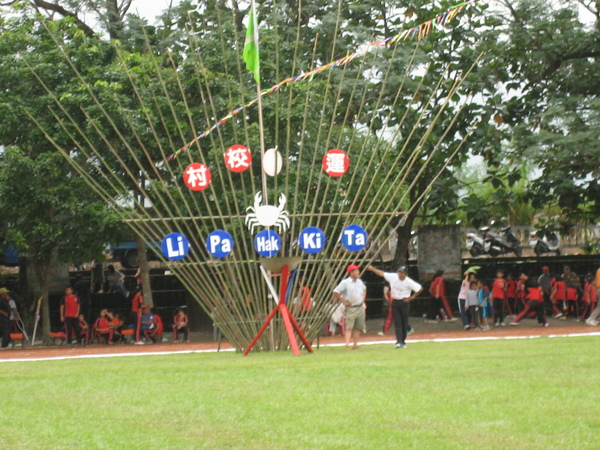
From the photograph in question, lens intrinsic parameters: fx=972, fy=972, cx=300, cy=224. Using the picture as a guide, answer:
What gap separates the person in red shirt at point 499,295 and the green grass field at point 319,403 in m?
8.98

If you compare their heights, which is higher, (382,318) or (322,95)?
(322,95)

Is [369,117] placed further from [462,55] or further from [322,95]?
[462,55]

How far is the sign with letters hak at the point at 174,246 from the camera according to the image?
47.8ft

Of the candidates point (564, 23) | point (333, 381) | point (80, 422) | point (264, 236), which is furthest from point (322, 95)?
point (80, 422)

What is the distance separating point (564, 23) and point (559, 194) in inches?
150

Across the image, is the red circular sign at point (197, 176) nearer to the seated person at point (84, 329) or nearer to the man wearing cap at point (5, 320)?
the man wearing cap at point (5, 320)

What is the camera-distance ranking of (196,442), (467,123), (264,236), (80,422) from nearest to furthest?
(196,442) < (80,422) < (264,236) < (467,123)

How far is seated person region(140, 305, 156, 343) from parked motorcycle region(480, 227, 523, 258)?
12713mm

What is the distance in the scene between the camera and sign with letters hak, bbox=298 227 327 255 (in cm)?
1465

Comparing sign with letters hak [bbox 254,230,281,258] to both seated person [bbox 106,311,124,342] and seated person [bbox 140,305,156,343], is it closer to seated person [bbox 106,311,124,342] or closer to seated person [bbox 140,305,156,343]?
seated person [bbox 140,305,156,343]

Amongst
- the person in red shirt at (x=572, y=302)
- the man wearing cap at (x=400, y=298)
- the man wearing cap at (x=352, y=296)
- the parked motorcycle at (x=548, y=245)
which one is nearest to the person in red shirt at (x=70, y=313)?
the man wearing cap at (x=352, y=296)

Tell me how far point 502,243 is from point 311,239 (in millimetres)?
18027

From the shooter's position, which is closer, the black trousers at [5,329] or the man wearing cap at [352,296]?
the man wearing cap at [352,296]

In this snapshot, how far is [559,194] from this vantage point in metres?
22.0
